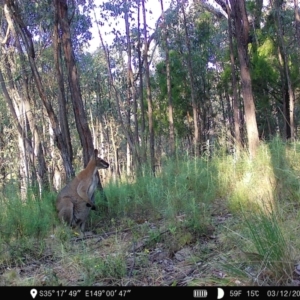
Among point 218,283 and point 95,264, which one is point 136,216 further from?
point 218,283

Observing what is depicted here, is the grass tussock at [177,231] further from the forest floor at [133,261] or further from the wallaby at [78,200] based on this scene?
the wallaby at [78,200]

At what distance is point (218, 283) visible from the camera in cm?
396

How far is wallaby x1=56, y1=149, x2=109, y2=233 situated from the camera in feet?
24.1

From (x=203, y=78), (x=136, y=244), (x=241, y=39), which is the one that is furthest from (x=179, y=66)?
(x=136, y=244)

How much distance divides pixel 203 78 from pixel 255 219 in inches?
1069
